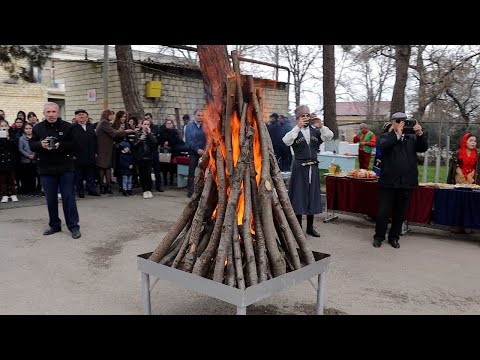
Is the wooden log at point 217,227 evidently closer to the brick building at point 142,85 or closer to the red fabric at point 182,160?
the red fabric at point 182,160

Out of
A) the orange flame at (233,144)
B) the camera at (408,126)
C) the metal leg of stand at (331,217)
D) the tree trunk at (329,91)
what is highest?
the tree trunk at (329,91)

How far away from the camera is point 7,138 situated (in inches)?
347

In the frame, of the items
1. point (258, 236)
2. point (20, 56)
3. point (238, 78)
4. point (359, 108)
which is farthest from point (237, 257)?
point (359, 108)

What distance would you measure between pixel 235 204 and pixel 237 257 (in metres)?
0.40

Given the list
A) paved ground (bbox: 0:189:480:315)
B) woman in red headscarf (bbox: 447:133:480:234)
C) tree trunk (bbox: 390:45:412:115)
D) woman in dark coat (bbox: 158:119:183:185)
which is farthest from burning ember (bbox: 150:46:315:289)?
tree trunk (bbox: 390:45:412:115)

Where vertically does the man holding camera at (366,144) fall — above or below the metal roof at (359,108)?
below

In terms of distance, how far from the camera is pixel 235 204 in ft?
10.8

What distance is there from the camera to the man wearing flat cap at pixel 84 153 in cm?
945

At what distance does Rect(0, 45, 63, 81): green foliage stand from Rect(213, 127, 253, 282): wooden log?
8.46 meters

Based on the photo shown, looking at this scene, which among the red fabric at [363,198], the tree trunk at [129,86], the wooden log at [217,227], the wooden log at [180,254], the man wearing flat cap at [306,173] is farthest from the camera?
the tree trunk at [129,86]

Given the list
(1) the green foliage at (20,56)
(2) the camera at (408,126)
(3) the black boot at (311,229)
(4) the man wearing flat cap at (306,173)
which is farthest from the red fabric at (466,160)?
(1) the green foliage at (20,56)
